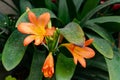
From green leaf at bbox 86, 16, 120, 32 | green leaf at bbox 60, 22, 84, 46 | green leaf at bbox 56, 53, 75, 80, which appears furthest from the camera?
green leaf at bbox 86, 16, 120, 32

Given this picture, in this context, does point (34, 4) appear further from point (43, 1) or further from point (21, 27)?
point (21, 27)

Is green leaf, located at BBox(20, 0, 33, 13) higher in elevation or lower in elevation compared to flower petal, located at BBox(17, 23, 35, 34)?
lower

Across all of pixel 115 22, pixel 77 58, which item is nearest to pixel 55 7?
pixel 115 22

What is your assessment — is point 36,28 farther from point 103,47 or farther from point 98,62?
point 98,62

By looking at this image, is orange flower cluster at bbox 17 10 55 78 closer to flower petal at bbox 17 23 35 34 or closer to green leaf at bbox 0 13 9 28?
flower petal at bbox 17 23 35 34

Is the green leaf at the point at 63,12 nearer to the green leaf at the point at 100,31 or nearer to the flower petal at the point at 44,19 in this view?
the green leaf at the point at 100,31

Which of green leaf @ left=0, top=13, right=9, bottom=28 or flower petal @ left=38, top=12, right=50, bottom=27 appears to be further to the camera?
green leaf @ left=0, top=13, right=9, bottom=28

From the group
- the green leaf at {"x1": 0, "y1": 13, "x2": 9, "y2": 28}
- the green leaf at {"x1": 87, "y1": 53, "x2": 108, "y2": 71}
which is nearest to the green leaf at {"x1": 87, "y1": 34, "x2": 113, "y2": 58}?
the green leaf at {"x1": 87, "y1": 53, "x2": 108, "y2": 71}
